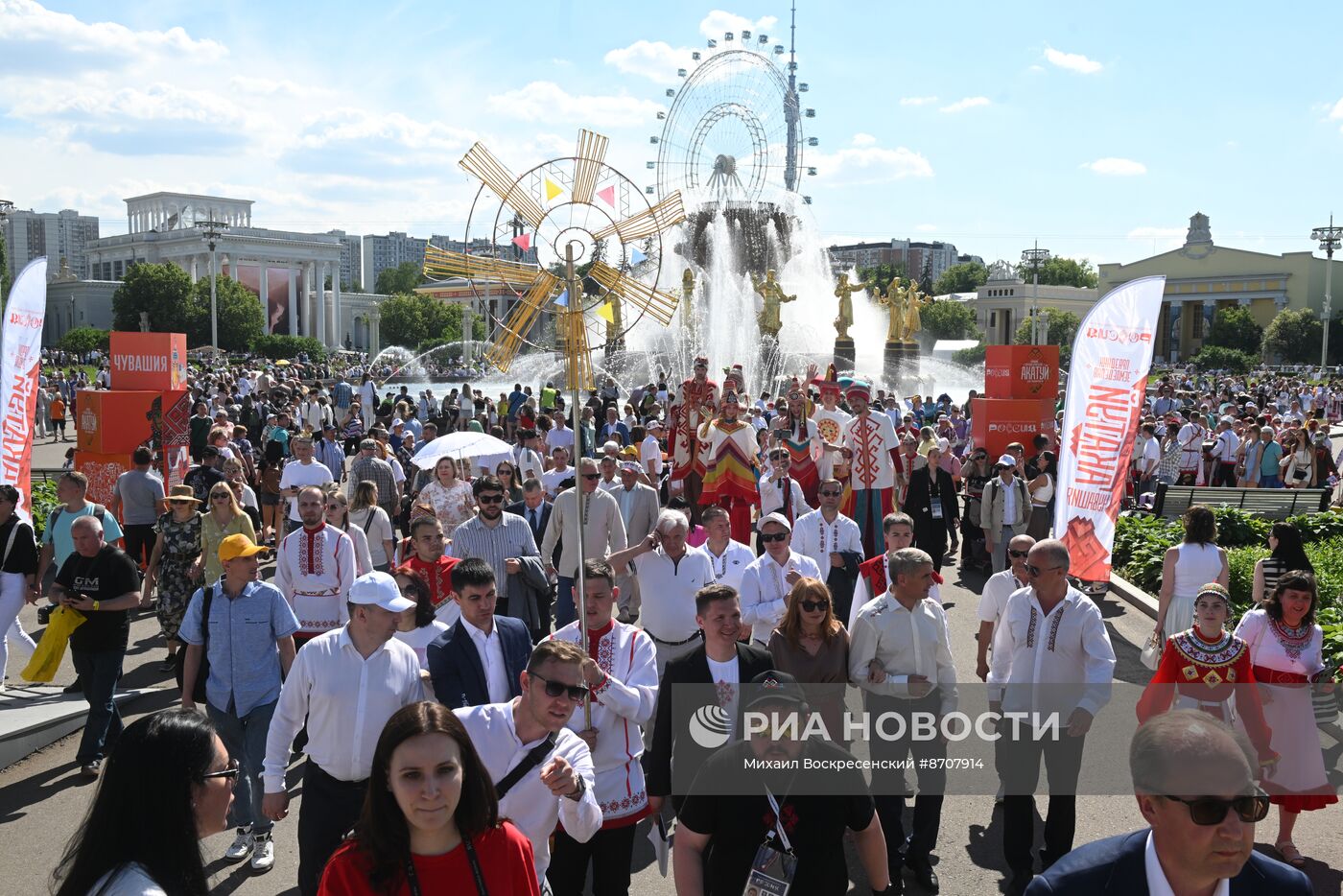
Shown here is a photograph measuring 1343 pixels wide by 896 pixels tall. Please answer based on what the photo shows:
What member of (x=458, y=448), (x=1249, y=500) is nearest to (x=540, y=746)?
(x=458, y=448)

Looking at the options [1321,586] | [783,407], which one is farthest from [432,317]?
[1321,586]

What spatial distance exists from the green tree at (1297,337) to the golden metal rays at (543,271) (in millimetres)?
85121

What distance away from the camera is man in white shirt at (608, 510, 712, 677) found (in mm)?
7086

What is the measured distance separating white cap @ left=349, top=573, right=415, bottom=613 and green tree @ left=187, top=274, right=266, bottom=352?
9139 cm

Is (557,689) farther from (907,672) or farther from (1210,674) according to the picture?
(1210,674)

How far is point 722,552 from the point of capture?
25.9ft

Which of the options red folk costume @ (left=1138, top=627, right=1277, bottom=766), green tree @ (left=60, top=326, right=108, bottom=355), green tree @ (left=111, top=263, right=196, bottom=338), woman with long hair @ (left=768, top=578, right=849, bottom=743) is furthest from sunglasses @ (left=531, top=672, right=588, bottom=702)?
green tree @ (left=111, top=263, right=196, bottom=338)

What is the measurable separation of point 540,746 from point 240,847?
9.26ft

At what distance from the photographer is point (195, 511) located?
29.8 ft

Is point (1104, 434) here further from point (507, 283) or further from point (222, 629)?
point (222, 629)

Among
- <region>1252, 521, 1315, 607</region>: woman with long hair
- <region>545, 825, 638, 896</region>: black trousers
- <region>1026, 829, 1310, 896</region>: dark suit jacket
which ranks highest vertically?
<region>1026, 829, 1310, 896</region>: dark suit jacket

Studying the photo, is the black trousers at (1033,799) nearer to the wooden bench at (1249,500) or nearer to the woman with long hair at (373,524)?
the woman with long hair at (373,524)

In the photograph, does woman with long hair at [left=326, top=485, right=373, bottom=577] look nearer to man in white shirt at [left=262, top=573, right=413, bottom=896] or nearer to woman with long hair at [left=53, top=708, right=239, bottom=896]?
man in white shirt at [left=262, top=573, right=413, bottom=896]

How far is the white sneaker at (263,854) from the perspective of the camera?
5785mm
